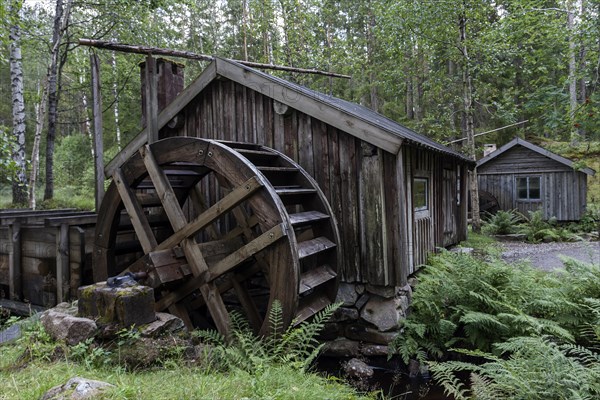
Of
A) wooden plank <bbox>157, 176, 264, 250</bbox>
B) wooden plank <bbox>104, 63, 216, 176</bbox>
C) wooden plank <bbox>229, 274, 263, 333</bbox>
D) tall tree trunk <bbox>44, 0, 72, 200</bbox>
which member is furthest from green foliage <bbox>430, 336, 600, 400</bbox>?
tall tree trunk <bbox>44, 0, 72, 200</bbox>

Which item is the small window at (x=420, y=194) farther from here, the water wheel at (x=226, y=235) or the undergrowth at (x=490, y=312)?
the water wheel at (x=226, y=235)

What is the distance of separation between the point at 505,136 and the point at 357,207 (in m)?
18.4

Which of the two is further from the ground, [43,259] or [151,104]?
[151,104]

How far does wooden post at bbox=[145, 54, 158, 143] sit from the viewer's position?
606 cm

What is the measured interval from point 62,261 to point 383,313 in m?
4.29

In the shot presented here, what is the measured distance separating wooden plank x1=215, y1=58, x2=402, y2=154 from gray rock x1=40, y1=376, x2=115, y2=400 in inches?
145

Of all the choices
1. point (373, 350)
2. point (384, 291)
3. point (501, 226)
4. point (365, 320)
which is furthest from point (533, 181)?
point (373, 350)

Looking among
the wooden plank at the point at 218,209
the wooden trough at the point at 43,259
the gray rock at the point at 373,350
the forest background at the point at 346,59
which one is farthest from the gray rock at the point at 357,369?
the forest background at the point at 346,59

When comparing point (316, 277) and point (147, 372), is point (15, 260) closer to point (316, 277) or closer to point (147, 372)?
point (147, 372)

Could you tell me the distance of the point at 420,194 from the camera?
21.8ft

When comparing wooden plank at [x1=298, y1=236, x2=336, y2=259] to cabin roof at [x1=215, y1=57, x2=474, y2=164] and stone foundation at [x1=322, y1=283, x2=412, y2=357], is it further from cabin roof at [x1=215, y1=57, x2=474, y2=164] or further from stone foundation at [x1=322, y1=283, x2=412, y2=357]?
cabin roof at [x1=215, y1=57, x2=474, y2=164]

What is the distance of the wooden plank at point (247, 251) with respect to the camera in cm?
396

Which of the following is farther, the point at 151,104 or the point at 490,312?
the point at 151,104

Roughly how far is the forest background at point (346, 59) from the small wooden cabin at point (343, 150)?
2962 millimetres
